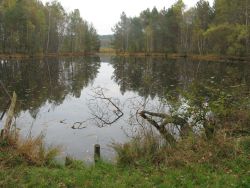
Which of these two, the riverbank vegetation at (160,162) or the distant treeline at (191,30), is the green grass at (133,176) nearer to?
the riverbank vegetation at (160,162)

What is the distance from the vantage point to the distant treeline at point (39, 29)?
6506 centimetres

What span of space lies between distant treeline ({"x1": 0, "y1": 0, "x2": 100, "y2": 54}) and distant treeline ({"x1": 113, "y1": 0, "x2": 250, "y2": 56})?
13.4m

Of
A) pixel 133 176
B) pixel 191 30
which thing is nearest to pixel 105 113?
pixel 133 176

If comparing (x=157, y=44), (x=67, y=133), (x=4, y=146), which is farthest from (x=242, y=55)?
(x=4, y=146)

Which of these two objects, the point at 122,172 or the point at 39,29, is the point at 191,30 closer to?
the point at 39,29

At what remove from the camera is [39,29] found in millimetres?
74938

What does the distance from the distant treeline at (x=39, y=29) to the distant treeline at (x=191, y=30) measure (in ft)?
43.9

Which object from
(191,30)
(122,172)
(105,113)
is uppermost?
(191,30)

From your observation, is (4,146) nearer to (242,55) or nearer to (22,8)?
(242,55)

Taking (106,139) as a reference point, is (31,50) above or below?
above

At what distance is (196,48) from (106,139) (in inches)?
2806

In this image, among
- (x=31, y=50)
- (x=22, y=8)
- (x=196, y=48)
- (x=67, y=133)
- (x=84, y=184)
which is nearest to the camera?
(x=84, y=184)

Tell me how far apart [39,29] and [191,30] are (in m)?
35.5

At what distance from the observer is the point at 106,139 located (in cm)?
1187
